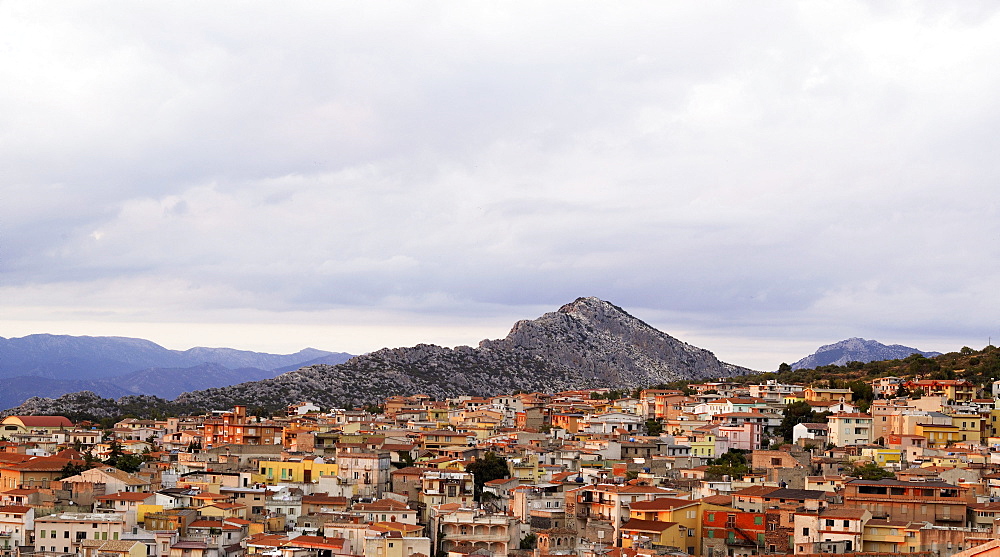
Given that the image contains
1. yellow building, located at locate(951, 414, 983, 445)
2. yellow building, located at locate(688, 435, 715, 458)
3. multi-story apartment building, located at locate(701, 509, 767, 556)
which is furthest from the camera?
yellow building, located at locate(951, 414, 983, 445)

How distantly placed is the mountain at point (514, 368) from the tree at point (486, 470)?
56.5 metres

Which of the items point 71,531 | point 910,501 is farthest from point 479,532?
point 910,501

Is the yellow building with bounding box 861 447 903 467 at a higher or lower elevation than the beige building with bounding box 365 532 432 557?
higher

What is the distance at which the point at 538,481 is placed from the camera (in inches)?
2448

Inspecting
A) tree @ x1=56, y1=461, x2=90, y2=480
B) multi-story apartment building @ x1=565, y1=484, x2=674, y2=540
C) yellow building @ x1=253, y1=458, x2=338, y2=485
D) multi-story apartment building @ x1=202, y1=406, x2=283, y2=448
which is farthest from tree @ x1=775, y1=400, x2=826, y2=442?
tree @ x1=56, y1=461, x2=90, y2=480

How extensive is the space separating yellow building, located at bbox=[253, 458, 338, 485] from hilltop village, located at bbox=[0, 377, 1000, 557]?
0.34 feet

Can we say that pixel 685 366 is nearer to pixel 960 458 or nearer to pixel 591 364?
pixel 591 364

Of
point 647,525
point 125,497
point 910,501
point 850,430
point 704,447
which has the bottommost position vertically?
point 647,525

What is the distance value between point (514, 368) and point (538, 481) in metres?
94.4

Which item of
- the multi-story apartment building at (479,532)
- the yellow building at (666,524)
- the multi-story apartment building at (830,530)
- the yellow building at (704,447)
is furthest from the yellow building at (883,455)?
the multi-story apartment building at (479,532)

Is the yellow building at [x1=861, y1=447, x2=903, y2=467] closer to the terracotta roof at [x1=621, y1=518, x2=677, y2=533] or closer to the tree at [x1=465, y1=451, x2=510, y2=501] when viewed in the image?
the terracotta roof at [x1=621, y1=518, x2=677, y2=533]

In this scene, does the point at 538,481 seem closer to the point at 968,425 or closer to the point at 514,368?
the point at 968,425

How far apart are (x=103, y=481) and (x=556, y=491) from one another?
19162mm

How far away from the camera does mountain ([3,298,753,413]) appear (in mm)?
132625
